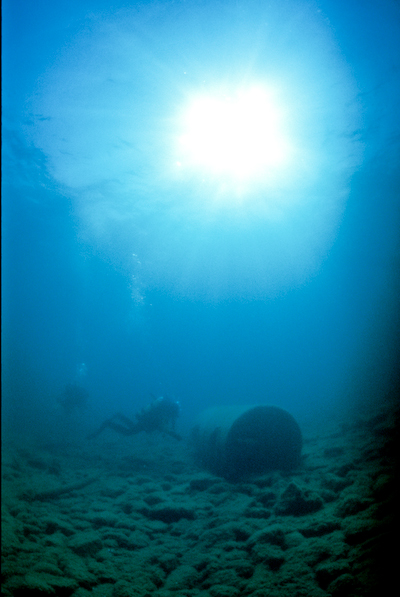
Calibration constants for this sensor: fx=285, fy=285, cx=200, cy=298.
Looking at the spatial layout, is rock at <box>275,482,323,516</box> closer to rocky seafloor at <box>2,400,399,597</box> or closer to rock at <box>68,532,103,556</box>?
rocky seafloor at <box>2,400,399,597</box>

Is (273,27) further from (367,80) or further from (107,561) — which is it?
(107,561)

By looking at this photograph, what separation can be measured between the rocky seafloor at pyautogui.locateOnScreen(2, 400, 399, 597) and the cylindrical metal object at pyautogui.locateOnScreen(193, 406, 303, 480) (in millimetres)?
530

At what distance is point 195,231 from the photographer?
23375 mm

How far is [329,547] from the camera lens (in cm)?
329

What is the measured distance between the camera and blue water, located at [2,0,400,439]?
5.17 meters

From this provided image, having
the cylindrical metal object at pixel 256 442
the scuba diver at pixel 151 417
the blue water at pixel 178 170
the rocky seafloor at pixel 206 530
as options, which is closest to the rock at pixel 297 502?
the rocky seafloor at pixel 206 530

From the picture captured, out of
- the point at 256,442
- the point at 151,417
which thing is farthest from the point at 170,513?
the point at 151,417

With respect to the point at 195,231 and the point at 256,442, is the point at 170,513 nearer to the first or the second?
the point at 256,442

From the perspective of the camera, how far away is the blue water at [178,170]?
17.0 ft

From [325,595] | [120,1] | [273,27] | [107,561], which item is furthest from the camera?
[273,27]

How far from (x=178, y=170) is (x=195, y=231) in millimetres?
8637

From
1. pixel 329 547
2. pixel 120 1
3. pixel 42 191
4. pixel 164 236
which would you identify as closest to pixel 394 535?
pixel 329 547

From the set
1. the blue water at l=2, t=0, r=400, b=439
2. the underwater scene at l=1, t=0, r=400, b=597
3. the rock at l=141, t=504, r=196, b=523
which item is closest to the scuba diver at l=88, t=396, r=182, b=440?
the underwater scene at l=1, t=0, r=400, b=597

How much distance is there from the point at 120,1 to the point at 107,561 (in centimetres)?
1095
